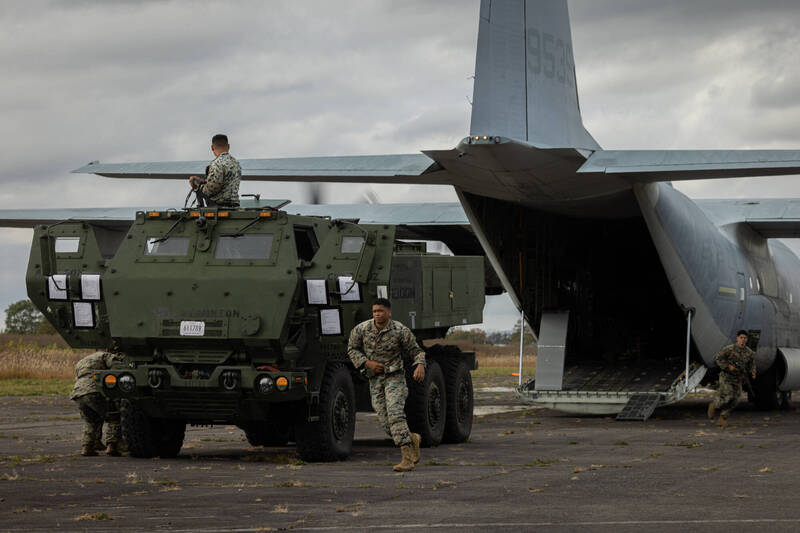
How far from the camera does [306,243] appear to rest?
42.9 feet

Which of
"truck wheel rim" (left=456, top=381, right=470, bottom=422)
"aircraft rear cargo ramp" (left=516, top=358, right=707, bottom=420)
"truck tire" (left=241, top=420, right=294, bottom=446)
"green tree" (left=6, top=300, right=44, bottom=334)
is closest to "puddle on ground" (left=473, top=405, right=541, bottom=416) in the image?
"aircraft rear cargo ramp" (left=516, top=358, right=707, bottom=420)

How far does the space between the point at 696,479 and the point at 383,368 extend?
11.3ft

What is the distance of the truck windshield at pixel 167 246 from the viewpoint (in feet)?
42.4

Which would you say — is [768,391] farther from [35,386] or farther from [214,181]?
[35,386]

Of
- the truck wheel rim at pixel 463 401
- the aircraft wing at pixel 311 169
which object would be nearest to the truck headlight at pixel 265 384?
the truck wheel rim at pixel 463 401

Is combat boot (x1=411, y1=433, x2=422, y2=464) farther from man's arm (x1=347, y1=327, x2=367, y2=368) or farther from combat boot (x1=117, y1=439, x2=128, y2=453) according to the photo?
combat boot (x1=117, y1=439, x2=128, y2=453)

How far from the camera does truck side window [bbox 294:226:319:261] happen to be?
512 inches

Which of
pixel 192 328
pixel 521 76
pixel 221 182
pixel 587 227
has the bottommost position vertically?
pixel 192 328

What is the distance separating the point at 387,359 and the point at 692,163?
23.2 feet

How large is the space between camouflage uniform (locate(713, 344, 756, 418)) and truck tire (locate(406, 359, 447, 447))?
20.0ft

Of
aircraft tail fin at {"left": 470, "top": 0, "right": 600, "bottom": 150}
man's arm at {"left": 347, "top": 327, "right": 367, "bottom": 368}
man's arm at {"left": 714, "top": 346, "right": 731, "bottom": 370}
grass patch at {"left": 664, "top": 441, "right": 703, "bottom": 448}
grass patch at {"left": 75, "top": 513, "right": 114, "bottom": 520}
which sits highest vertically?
aircraft tail fin at {"left": 470, "top": 0, "right": 600, "bottom": 150}

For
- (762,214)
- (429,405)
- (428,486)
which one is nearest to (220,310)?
(428,486)

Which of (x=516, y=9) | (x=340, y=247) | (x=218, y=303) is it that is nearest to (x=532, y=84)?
(x=516, y=9)

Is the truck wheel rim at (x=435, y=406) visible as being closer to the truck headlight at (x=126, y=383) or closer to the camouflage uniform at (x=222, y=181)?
the camouflage uniform at (x=222, y=181)
